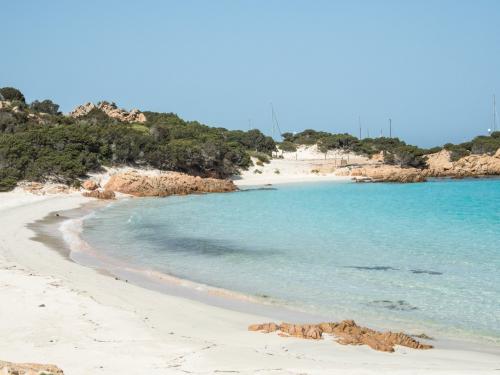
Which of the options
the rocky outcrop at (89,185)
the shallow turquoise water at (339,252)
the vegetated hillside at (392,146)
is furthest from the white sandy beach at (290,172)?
the shallow turquoise water at (339,252)

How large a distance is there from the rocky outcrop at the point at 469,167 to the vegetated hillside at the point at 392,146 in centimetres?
239

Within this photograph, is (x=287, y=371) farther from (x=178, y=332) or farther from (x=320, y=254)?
(x=320, y=254)

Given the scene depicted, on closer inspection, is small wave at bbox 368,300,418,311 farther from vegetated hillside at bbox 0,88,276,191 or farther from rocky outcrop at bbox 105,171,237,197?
rocky outcrop at bbox 105,171,237,197

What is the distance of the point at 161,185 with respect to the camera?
3456 cm

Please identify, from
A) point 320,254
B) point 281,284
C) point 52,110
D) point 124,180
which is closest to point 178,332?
point 281,284

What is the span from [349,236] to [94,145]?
25.7 m

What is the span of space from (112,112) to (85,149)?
71.1ft

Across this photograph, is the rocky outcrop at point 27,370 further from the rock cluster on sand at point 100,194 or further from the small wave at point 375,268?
the rock cluster on sand at point 100,194

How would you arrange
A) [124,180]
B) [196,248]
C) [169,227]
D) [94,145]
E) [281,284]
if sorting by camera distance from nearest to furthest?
1. [281,284]
2. [196,248]
3. [169,227]
4. [124,180]
5. [94,145]

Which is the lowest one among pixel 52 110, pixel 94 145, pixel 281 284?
pixel 281 284

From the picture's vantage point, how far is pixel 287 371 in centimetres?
552

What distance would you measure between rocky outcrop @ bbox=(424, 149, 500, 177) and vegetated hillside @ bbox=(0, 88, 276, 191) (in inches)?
717

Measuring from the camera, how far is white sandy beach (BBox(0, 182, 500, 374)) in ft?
18.6

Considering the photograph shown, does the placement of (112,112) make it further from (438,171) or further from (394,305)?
(394,305)
